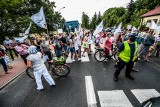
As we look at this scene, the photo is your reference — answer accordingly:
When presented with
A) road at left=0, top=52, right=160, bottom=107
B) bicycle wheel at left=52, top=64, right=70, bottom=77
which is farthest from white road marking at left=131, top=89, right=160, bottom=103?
bicycle wheel at left=52, top=64, right=70, bottom=77

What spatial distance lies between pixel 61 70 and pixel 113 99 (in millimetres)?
3182

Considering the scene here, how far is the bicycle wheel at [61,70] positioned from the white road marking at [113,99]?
238 cm

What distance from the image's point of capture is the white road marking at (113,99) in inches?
167

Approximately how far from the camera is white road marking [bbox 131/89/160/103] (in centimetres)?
459

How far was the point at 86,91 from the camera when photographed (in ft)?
17.1

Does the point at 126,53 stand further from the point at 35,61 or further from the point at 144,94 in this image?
the point at 35,61

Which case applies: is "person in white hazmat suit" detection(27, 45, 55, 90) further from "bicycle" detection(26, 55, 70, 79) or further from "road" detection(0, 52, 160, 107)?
"bicycle" detection(26, 55, 70, 79)

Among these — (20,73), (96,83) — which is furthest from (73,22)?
(96,83)

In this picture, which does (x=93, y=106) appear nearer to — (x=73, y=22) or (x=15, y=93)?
(x=15, y=93)

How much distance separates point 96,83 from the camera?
5.83 meters

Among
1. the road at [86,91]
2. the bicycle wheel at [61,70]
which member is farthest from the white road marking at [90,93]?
the bicycle wheel at [61,70]

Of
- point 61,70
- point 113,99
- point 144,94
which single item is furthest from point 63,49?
point 144,94

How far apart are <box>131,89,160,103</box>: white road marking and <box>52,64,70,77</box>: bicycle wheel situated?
10.5 feet

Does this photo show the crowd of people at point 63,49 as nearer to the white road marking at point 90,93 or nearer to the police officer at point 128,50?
the police officer at point 128,50
